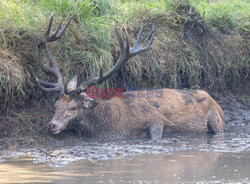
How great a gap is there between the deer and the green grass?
0.32 metres

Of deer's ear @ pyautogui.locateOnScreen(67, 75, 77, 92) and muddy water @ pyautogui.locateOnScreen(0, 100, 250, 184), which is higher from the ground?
deer's ear @ pyautogui.locateOnScreen(67, 75, 77, 92)

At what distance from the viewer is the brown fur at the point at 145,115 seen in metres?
6.96

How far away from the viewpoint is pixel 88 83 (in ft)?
22.2

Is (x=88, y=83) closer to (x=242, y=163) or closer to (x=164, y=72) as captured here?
(x=164, y=72)


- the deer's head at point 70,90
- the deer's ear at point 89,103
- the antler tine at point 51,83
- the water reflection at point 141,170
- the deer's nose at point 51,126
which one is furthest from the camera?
the deer's ear at point 89,103

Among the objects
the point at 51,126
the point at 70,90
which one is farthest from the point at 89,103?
the point at 51,126

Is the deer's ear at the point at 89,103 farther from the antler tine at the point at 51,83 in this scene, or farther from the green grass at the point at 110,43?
the green grass at the point at 110,43

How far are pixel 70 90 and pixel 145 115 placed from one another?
1.44 meters

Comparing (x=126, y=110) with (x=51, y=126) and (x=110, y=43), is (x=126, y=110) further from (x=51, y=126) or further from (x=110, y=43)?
(x=51, y=126)

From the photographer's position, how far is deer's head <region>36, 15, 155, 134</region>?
21.7ft

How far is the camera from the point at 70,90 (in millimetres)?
6742

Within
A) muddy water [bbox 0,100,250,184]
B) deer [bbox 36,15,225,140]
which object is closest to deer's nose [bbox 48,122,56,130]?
deer [bbox 36,15,225,140]

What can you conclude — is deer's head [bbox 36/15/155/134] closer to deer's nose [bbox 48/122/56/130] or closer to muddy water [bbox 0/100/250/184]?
deer's nose [bbox 48/122/56/130]

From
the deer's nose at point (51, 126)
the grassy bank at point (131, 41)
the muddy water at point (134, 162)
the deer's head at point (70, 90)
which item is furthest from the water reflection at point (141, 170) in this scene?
the grassy bank at point (131, 41)
